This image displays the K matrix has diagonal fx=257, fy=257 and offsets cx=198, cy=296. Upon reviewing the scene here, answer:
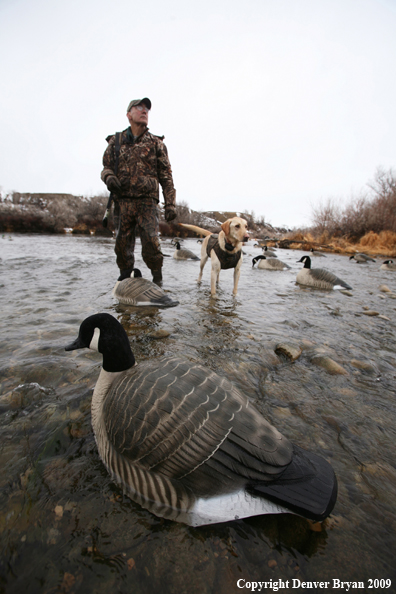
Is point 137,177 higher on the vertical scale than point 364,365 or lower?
higher

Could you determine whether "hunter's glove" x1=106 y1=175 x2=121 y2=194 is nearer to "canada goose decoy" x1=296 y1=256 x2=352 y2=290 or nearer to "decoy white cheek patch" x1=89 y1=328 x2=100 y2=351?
"decoy white cheek patch" x1=89 y1=328 x2=100 y2=351

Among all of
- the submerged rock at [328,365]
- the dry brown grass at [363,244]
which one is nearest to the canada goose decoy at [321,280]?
the submerged rock at [328,365]

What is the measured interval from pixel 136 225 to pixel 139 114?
2.57 m

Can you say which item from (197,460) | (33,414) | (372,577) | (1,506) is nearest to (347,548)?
(372,577)

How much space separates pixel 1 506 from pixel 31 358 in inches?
78.0

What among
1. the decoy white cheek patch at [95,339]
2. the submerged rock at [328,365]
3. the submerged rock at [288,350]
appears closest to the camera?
the decoy white cheek patch at [95,339]

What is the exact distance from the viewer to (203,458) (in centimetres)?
152

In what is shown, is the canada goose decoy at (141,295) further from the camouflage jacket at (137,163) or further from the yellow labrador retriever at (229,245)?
the camouflage jacket at (137,163)

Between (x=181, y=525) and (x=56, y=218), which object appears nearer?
(x=181, y=525)

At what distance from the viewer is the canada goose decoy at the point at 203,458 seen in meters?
1.46

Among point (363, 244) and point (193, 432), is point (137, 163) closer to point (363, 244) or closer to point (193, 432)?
point (193, 432)

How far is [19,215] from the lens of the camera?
31.8m

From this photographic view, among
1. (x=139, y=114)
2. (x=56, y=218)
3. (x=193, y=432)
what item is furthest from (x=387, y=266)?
(x=56, y=218)

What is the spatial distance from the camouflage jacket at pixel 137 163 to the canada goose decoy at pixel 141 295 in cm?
230
